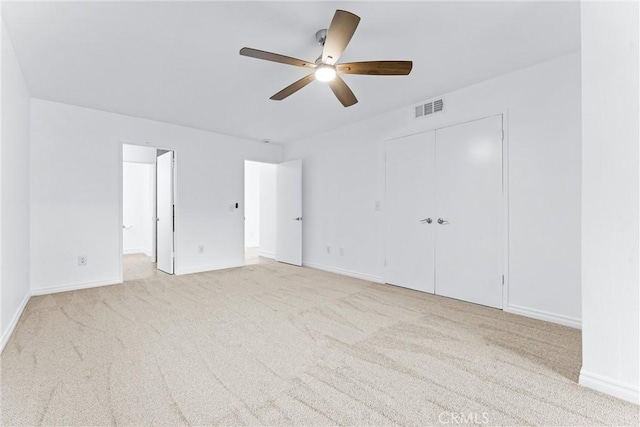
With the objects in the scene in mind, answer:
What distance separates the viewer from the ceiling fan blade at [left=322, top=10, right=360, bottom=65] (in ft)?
5.54

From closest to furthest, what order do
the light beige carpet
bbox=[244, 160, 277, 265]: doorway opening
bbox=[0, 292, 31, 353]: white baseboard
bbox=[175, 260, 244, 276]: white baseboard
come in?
1. the light beige carpet
2. bbox=[0, 292, 31, 353]: white baseboard
3. bbox=[175, 260, 244, 276]: white baseboard
4. bbox=[244, 160, 277, 265]: doorway opening

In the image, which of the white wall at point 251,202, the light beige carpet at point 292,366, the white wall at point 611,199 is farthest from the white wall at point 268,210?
the white wall at point 611,199

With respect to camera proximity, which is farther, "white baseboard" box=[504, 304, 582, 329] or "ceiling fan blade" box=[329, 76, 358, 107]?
"white baseboard" box=[504, 304, 582, 329]

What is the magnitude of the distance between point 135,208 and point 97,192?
Answer: 3.66 metres

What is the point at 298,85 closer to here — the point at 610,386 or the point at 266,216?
the point at 610,386

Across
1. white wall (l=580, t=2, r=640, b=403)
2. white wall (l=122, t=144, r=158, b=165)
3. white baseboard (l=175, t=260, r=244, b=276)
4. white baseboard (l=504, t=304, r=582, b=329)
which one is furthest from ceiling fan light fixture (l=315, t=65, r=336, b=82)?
white wall (l=122, t=144, r=158, b=165)

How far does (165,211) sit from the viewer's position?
197 inches

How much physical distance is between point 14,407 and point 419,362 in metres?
2.30

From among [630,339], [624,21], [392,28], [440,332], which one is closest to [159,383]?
[440,332]

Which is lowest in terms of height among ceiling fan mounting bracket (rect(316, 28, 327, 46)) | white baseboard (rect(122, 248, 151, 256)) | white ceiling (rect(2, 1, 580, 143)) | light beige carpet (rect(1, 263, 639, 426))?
light beige carpet (rect(1, 263, 639, 426))

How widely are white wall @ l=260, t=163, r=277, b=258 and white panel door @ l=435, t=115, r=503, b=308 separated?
386 centimetres

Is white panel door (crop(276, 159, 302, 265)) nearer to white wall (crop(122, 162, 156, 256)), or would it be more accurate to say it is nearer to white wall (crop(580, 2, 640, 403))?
white wall (crop(122, 162, 156, 256))

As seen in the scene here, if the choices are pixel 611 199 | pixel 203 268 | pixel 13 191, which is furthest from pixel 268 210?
pixel 611 199

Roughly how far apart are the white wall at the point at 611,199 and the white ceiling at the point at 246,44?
548 millimetres
